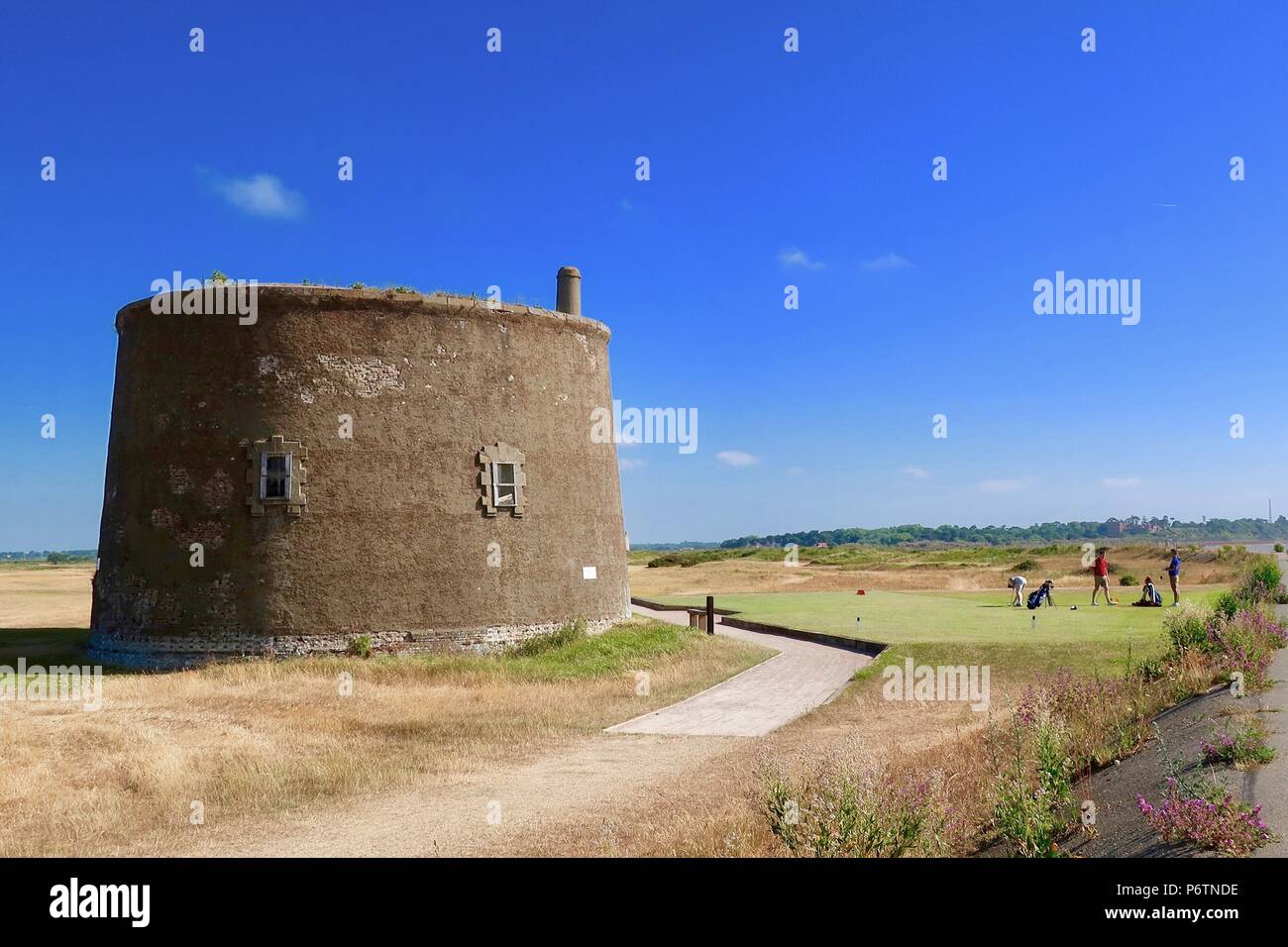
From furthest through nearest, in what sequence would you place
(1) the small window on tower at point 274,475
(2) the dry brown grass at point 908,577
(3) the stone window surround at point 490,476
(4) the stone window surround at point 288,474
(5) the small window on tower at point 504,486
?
1. (2) the dry brown grass at point 908,577
2. (5) the small window on tower at point 504,486
3. (3) the stone window surround at point 490,476
4. (1) the small window on tower at point 274,475
5. (4) the stone window surround at point 288,474

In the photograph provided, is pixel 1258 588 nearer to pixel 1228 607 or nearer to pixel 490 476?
pixel 1228 607

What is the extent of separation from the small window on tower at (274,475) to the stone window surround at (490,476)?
4.19 meters

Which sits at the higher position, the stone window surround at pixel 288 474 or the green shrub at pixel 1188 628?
the stone window surround at pixel 288 474

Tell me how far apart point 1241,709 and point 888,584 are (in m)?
38.5

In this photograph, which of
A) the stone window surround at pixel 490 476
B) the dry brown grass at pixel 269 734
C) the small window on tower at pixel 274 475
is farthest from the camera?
the stone window surround at pixel 490 476

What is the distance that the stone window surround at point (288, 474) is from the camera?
764 inches

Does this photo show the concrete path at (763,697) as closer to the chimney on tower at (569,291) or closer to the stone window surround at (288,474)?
the stone window surround at (288,474)

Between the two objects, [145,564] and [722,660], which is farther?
[722,660]

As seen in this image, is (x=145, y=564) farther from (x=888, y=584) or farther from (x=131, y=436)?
(x=888, y=584)

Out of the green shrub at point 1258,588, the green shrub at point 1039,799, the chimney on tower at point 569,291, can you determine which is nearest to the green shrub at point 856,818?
the green shrub at point 1039,799

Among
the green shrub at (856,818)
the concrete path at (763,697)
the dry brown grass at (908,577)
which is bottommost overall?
the dry brown grass at (908,577)
